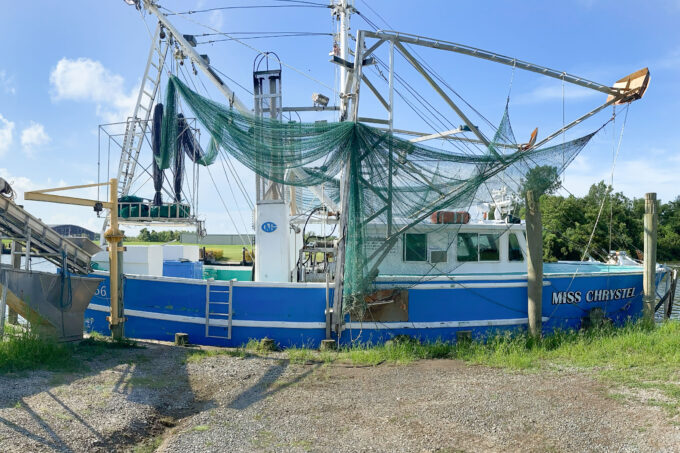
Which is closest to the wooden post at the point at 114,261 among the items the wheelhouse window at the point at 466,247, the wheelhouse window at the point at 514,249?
the wheelhouse window at the point at 466,247

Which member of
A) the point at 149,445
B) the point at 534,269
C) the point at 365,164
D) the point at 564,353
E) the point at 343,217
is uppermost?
the point at 365,164

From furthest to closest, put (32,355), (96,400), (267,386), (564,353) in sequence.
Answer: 1. (564,353)
2. (32,355)
3. (267,386)
4. (96,400)

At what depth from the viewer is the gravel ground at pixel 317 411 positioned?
4438mm

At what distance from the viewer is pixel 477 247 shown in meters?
10.1

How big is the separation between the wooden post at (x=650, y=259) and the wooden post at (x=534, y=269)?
7.94ft

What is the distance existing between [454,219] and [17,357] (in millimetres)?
6797

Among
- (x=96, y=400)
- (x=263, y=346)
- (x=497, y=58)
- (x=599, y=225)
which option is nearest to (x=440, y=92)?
(x=497, y=58)

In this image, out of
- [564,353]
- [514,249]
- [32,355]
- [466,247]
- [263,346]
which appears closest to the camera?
[32,355]

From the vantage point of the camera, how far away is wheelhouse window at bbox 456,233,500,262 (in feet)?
32.9

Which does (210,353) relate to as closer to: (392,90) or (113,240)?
(113,240)

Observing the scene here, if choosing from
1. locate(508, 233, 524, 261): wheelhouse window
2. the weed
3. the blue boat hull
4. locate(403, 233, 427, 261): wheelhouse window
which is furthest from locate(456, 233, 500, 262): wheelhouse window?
the weed

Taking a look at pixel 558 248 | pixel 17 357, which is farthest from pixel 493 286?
pixel 558 248

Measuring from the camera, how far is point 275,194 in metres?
9.38

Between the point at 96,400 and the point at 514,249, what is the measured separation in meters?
8.19
